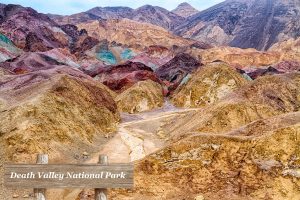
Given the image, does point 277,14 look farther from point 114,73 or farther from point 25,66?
point 25,66

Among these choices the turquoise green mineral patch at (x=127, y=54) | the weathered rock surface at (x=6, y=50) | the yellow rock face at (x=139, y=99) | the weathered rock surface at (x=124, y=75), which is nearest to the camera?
the yellow rock face at (x=139, y=99)

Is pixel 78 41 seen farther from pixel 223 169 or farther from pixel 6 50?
pixel 223 169

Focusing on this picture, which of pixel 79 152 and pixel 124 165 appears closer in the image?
pixel 124 165

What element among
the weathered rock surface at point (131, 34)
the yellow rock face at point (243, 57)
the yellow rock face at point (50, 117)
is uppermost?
the weathered rock surface at point (131, 34)

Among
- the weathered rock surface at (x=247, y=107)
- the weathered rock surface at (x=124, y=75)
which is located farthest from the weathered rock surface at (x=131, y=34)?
the weathered rock surface at (x=247, y=107)

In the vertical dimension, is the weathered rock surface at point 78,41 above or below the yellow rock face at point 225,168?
above

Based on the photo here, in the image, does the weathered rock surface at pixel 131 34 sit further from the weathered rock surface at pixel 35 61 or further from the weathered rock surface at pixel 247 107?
the weathered rock surface at pixel 247 107

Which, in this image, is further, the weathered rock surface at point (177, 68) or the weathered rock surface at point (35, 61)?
the weathered rock surface at point (177, 68)

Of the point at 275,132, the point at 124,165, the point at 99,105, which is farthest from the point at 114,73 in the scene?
the point at 124,165
